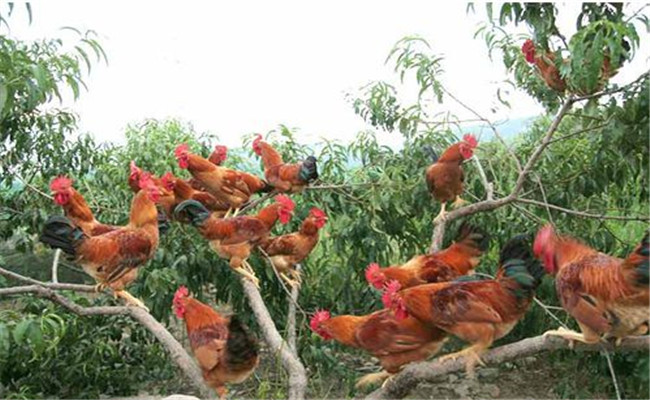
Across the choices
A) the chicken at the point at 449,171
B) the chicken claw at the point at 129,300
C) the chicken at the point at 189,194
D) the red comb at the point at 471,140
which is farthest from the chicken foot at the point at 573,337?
the chicken at the point at 189,194

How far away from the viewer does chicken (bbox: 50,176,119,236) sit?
9.34 ft

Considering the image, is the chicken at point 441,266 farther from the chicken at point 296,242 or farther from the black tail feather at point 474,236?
the chicken at point 296,242

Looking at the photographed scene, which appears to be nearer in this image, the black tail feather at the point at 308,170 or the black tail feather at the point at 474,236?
the black tail feather at the point at 474,236

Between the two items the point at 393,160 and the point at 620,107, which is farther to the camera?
the point at 393,160

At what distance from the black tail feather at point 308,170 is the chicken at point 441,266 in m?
0.80

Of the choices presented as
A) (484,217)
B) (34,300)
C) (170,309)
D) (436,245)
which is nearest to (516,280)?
(436,245)

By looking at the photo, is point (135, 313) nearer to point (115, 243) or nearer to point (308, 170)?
point (115, 243)

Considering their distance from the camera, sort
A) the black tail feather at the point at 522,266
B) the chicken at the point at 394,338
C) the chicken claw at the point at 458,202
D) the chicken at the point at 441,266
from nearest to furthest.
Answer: the black tail feather at the point at 522,266, the chicken at the point at 394,338, the chicken at the point at 441,266, the chicken claw at the point at 458,202

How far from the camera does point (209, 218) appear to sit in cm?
306

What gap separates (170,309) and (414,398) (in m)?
1.34

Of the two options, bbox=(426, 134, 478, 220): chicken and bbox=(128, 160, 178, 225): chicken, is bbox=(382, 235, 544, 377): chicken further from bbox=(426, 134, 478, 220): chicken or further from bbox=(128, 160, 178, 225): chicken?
bbox=(128, 160, 178, 225): chicken

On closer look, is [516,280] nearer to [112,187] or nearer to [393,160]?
[393,160]

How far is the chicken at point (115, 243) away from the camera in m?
2.63

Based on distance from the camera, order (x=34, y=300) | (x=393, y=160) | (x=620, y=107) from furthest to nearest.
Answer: (x=393, y=160), (x=34, y=300), (x=620, y=107)
